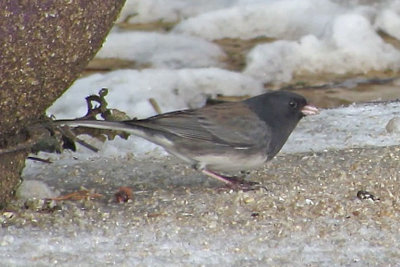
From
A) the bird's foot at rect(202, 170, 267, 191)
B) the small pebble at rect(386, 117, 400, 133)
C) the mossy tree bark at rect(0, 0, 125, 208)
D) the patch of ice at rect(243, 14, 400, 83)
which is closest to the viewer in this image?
the mossy tree bark at rect(0, 0, 125, 208)

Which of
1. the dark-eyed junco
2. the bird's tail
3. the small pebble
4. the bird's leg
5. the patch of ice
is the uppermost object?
the bird's tail

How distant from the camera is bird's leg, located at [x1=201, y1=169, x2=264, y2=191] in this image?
13.7 feet

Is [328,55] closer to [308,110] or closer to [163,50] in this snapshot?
[163,50]

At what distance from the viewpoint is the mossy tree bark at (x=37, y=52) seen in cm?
340

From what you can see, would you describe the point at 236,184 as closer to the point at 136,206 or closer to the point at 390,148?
the point at 136,206

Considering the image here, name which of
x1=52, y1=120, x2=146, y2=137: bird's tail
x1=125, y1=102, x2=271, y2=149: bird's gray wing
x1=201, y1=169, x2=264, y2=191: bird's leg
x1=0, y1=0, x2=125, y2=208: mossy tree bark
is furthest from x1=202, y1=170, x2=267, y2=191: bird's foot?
x1=0, y1=0, x2=125, y2=208: mossy tree bark

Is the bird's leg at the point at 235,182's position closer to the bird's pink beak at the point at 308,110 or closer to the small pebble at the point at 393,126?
the bird's pink beak at the point at 308,110

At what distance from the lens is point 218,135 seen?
428 cm

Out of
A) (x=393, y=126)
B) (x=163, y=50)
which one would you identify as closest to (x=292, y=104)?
(x=393, y=126)

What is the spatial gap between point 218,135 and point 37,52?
1.03 meters

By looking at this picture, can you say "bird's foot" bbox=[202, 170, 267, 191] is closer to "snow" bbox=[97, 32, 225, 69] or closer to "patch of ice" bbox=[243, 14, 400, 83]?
"patch of ice" bbox=[243, 14, 400, 83]

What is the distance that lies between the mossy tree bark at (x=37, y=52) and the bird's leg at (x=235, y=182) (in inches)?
31.7

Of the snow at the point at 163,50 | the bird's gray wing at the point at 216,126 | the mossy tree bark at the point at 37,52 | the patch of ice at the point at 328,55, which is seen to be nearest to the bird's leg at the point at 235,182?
the bird's gray wing at the point at 216,126

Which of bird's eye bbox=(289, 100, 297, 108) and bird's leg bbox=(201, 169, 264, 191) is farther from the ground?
bird's eye bbox=(289, 100, 297, 108)
